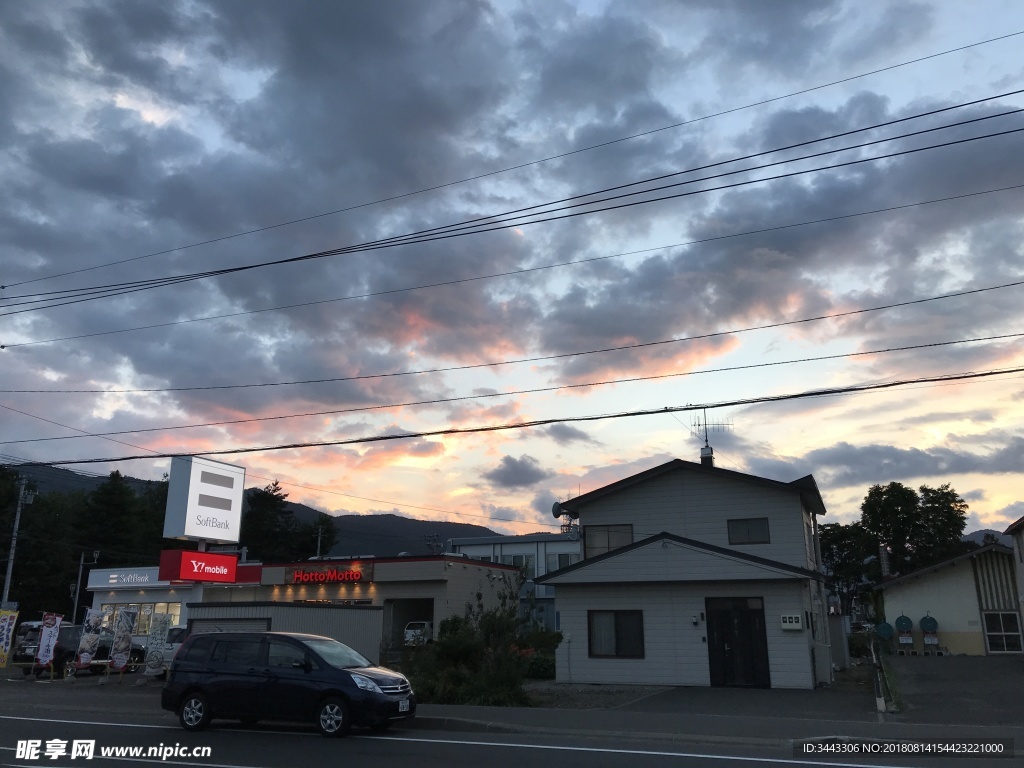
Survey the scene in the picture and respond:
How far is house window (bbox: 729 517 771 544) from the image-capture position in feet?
88.8

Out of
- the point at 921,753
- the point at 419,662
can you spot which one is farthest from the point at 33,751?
the point at 921,753

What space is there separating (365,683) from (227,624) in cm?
1154

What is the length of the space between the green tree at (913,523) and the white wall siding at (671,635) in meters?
55.4

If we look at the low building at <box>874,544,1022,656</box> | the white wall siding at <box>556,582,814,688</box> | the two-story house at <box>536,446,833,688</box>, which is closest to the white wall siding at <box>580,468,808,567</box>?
the two-story house at <box>536,446,833,688</box>

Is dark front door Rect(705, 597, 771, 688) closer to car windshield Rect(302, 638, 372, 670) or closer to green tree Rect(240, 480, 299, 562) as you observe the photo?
car windshield Rect(302, 638, 372, 670)

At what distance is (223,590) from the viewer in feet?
148

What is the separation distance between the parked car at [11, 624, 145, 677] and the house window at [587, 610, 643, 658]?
17.4m

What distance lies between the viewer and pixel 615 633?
25.2m

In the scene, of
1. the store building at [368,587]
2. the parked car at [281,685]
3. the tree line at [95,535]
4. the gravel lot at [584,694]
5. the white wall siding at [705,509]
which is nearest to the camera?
the parked car at [281,685]

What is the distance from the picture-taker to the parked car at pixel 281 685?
13.2m

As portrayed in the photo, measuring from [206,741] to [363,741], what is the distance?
Answer: 2.53 metres

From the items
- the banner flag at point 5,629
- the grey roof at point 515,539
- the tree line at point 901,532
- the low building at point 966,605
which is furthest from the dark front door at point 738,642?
the tree line at point 901,532

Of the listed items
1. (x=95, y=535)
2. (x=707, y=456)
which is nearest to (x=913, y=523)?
(x=707, y=456)

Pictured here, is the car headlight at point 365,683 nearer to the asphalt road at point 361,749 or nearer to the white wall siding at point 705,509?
the asphalt road at point 361,749
